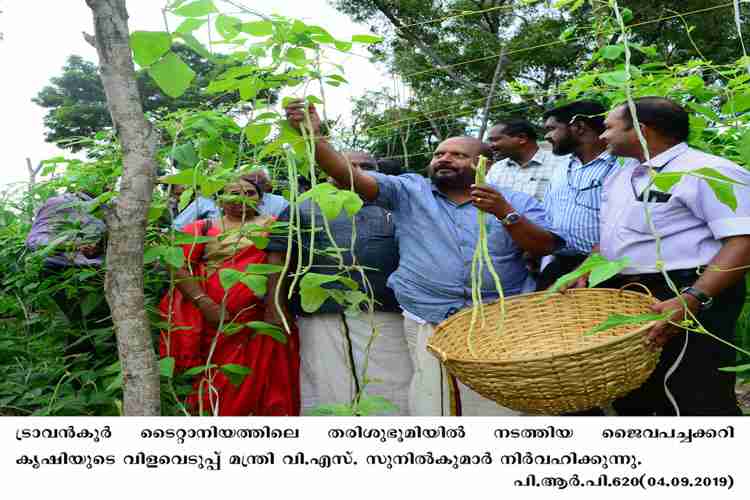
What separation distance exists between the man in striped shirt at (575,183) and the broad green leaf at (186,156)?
4.00 feet

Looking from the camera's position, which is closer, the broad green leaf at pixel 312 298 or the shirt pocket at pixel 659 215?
the broad green leaf at pixel 312 298

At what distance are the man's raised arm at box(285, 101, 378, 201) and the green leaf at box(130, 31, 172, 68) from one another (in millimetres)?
364

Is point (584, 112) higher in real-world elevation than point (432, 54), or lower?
lower

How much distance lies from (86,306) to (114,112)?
0.95 metres

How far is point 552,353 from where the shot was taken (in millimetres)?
1483

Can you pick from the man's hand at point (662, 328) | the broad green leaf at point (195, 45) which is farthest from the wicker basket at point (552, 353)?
the broad green leaf at point (195, 45)

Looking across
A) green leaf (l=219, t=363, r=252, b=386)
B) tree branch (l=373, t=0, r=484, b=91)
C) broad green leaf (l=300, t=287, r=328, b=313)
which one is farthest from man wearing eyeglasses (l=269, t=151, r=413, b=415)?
tree branch (l=373, t=0, r=484, b=91)

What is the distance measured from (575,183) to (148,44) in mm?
1873

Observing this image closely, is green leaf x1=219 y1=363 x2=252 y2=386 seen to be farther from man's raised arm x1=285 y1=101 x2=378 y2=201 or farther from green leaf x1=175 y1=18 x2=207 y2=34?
green leaf x1=175 y1=18 x2=207 y2=34

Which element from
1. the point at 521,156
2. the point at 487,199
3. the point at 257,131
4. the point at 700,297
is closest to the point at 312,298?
the point at 257,131

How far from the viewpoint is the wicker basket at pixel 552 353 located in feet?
4.86

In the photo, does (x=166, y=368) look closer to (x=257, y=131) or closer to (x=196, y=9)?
(x=257, y=131)

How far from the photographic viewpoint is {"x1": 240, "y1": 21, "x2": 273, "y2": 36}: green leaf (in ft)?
4.25

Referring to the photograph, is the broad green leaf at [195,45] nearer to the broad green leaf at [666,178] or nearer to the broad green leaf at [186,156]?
the broad green leaf at [186,156]
